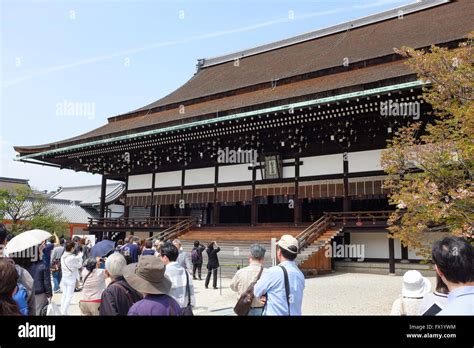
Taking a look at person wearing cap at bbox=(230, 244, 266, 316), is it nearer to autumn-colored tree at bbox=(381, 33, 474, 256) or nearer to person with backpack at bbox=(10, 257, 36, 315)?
person with backpack at bbox=(10, 257, 36, 315)

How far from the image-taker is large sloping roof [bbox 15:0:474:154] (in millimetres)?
16125

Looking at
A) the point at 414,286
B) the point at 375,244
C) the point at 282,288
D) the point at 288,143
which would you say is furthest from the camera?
the point at 288,143

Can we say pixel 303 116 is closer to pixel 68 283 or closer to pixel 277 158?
pixel 277 158

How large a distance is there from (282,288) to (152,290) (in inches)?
52.1

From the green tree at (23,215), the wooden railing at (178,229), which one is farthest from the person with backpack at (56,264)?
the green tree at (23,215)

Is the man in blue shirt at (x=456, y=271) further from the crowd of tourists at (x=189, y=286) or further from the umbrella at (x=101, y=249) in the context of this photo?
the umbrella at (x=101, y=249)

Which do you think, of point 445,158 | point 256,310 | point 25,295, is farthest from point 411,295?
point 445,158

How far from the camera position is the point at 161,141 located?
18859mm

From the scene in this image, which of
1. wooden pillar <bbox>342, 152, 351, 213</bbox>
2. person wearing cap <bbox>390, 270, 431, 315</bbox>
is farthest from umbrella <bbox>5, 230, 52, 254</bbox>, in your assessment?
wooden pillar <bbox>342, 152, 351, 213</bbox>

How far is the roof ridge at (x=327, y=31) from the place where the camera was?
22.3 metres

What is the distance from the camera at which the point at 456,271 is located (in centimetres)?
246

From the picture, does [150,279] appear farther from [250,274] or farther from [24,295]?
[250,274]

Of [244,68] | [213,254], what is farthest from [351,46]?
[213,254]

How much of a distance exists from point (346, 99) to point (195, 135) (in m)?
7.13
